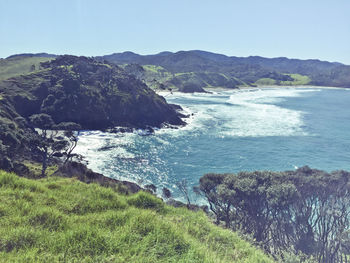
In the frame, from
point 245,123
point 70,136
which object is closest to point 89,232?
point 70,136

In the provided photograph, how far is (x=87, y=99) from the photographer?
87750mm

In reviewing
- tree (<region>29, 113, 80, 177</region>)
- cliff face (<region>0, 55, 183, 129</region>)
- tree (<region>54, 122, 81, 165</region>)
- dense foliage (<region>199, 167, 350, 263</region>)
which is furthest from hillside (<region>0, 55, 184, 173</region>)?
dense foliage (<region>199, 167, 350, 263</region>)

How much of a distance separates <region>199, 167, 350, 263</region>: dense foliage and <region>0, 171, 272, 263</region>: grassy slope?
17.3m

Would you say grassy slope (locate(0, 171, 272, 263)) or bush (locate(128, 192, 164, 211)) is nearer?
grassy slope (locate(0, 171, 272, 263))

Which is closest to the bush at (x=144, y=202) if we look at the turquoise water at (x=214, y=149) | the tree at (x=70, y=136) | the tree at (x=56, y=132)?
the turquoise water at (x=214, y=149)

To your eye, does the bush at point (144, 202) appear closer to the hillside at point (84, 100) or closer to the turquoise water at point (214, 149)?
the turquoise water at point (214, 149)

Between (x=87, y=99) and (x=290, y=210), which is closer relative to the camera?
(x=290, y=210)

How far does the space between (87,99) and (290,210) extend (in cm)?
8299

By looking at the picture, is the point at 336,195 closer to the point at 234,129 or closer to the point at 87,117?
the point at 234,129

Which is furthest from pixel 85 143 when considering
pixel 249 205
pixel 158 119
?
pixel 249 205

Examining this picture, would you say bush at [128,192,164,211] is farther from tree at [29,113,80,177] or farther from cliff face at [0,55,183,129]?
cliff face at [0,55,183,129]

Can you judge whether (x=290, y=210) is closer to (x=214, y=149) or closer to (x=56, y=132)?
(x=214, y=149)

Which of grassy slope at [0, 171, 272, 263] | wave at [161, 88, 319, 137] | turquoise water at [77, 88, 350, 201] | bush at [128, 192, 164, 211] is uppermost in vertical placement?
grassy slope at [0, 171, 272, 263]

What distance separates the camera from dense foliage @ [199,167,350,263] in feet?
77.7
